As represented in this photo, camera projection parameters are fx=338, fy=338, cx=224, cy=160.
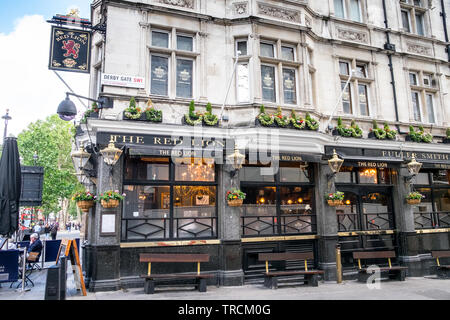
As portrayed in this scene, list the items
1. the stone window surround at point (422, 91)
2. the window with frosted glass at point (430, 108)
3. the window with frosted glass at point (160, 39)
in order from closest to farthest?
the window with frosted glass at point (160, 39), the stone window surround at point (422, 91), the window with frosted glass at point (430, 108)

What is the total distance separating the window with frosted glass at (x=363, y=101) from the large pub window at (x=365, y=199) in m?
2.40

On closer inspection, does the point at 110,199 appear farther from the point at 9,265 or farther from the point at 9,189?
the point at 9,265

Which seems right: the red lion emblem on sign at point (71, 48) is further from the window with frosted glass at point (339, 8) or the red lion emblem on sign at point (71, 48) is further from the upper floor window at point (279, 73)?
the window with frosted glass at point (339, 8)

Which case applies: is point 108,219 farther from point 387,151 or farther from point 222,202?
point 387,151

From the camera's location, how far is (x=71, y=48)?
10.3 metres

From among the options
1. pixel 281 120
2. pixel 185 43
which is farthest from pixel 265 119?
pixel 185 43

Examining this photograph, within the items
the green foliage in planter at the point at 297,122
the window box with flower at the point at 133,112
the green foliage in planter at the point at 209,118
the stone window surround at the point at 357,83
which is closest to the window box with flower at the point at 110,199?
the window box with flower at the point at 133,112

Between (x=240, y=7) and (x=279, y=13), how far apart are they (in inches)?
56.6

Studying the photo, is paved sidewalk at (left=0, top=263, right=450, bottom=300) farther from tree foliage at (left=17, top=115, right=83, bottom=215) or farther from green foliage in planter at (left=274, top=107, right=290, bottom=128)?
tree foliage at (left=17, top=115, right=83, bottom=215)

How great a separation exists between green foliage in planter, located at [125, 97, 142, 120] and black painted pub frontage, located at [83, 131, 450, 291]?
0.55 metres

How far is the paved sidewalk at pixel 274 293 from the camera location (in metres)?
8.77

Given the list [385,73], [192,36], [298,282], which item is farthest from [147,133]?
[385,73]
